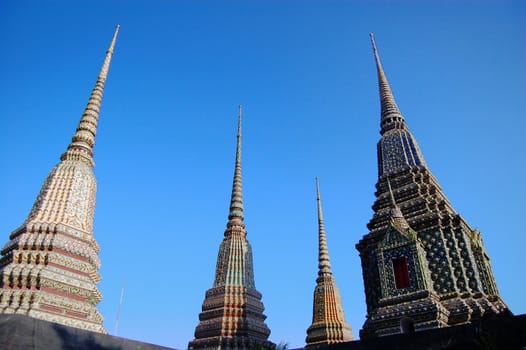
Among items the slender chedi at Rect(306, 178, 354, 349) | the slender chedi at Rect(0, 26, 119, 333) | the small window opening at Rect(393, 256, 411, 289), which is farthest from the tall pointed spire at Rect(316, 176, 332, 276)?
the slender chedi at Rect(0, 26, 119, 333)

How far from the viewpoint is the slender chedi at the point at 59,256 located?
10.7 meters

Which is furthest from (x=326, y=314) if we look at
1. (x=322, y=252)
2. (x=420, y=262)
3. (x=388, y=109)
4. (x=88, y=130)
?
(x=88, y=130)

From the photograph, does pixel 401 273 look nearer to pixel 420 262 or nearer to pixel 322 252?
pixel 420 262

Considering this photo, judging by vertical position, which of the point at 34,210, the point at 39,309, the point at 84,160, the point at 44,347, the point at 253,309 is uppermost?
the point at 84,160

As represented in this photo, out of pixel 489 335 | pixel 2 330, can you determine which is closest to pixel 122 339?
pixel 2 330

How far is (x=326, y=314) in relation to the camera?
2138 centimetres

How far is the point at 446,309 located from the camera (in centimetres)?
1220

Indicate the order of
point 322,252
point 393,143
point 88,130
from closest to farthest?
1. point 88,130
2. point 393,143
3. point 322,252

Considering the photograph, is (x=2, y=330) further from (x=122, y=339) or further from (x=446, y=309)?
(x=446, y=309)

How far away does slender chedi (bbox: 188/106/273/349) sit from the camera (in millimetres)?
16375

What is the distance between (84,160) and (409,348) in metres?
13.2

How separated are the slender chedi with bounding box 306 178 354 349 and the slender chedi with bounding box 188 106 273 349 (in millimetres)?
4137

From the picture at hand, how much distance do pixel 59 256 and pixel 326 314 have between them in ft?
49.1

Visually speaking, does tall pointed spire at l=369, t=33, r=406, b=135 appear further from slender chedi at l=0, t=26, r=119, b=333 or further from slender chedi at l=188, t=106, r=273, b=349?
slender chedi at l=0, t=26, r=119, b=333
